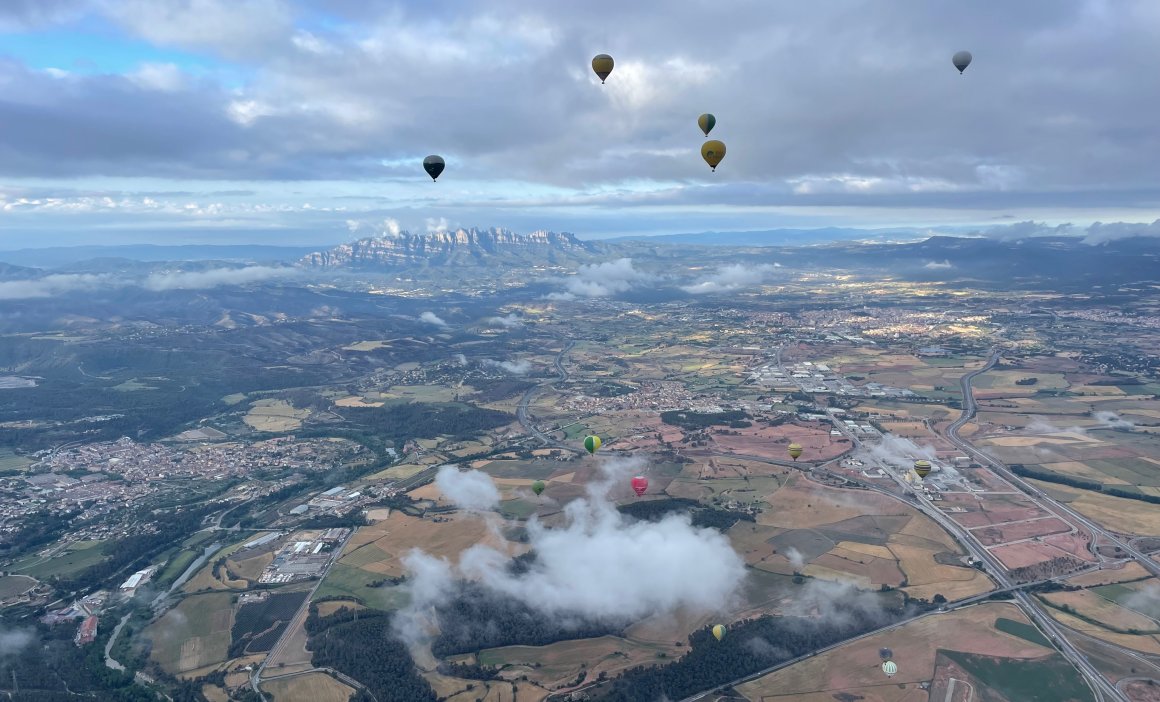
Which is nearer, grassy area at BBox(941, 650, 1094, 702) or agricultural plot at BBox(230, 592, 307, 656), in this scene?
grassy area at BBox(941, 650, 1094, 702)

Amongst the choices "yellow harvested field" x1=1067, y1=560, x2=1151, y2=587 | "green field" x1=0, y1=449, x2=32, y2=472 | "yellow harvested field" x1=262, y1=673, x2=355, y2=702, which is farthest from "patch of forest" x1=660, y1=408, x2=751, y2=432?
"green field" x1=0, y1=449, x2=32, y2=472

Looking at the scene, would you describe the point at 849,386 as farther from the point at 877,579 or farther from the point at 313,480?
the point at 313,480

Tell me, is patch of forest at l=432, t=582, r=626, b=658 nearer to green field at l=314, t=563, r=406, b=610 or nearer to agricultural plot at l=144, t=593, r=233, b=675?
green field at l=314, t=563, r=406, b=610

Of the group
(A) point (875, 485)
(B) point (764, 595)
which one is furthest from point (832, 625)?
(A) point (875, 485)

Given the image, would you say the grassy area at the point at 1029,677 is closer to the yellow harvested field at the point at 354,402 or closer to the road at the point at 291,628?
the road at the point at 291,628

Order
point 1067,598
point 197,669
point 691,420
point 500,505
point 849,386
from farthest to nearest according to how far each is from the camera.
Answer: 1. point 849,386
2. point 691,420
3. point 500,505
4. point 1067,598
5. point 197,669

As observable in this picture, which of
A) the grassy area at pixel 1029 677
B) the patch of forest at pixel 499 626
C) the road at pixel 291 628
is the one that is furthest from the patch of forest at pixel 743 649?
the road at pixel 291 628

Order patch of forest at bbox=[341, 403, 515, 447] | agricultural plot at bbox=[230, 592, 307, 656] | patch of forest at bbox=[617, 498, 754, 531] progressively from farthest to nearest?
patch of forest at bbox=[341, 403, 515, 447] → patch of forest at bbox=[617, 498, 754, 531] → agricultural plot at bbox=[230, 592, 307, 656]
